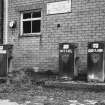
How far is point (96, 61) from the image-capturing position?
939 cm

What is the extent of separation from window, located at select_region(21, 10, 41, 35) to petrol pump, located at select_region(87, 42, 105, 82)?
294cm

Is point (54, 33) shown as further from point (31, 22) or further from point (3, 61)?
point (3, 61)

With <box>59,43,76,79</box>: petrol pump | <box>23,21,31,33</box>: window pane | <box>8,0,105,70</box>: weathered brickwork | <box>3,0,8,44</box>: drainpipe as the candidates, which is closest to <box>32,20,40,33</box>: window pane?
<box>23,21,31,33</box>: window pane

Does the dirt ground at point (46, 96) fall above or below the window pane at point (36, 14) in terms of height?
below

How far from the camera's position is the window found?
11.8 meters

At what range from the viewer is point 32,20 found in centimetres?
1195

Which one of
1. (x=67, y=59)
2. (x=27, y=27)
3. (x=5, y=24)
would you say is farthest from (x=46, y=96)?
(x=5, y=24)

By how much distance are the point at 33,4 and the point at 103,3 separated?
9.30 ft

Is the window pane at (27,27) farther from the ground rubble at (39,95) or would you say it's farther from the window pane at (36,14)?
the ground rubble at (39,95)

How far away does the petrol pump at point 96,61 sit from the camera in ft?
30.5

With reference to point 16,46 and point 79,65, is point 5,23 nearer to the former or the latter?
point 16,46

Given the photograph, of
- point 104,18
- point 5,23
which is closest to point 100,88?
point 104,18

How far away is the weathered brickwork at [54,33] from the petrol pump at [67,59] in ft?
2.22

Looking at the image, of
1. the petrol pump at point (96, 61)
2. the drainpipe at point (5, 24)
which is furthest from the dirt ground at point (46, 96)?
the drainpipe at point (5, 24)
